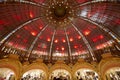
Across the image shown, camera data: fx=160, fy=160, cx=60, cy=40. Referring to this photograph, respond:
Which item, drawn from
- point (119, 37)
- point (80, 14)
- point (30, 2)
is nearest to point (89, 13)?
point (80, 14)

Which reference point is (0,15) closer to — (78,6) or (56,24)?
(56,24)

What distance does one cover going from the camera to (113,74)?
559 inches

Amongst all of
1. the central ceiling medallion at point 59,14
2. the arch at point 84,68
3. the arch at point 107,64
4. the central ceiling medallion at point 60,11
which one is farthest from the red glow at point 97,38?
the central ceiling medallion at point 60,11

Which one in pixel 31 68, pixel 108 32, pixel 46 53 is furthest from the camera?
pixel 46 53

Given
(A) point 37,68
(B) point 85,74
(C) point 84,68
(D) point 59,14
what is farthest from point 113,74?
(D) point 59,14

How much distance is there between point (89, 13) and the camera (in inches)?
642

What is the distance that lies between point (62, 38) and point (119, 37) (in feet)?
19.4

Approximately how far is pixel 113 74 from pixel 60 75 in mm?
4752

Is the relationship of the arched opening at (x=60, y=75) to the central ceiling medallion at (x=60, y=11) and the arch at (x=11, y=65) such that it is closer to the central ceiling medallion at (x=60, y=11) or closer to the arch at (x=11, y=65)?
the arch at (x=11, y=65)

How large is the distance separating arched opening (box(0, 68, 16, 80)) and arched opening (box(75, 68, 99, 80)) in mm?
5840

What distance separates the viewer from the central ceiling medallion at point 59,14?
1605cm

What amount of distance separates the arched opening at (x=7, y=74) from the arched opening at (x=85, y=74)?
19.2ft

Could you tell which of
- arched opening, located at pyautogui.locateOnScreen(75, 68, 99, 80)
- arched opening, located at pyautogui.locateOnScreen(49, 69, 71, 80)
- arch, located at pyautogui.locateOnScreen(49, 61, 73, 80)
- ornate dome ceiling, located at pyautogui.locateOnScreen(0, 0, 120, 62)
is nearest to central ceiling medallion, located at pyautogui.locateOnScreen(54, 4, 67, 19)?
ornate dome ceiling, located at pyautogui.locateOnScreen(0, 0, 120, 62)

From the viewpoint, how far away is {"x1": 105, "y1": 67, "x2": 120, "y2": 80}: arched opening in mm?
13882
